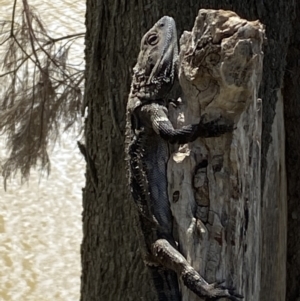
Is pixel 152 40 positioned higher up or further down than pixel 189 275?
higher up

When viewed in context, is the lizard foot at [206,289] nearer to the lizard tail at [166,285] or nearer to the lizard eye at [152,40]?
the lizard tail at [166,285]

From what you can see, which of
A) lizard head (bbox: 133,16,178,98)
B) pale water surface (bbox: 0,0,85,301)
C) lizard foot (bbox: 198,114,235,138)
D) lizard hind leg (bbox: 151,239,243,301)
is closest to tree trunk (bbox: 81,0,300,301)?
lizard head (bbox: 133,16,178,98)

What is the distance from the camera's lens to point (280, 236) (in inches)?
92.8

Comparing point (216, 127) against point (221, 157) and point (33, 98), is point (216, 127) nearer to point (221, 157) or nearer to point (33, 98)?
point (221, 157)

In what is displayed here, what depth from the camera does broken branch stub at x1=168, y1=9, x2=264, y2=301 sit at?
4.34ft

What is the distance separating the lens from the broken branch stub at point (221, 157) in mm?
1322

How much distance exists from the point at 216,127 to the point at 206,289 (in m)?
0.26

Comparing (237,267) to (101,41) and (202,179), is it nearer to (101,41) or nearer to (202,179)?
→ (202,179)

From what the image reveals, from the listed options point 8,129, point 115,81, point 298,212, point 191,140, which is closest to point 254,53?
point 191,140

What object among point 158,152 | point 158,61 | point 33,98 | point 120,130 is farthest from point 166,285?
point 33,98

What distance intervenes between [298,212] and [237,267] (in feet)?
3.52

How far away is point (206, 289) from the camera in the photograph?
136 centimetres

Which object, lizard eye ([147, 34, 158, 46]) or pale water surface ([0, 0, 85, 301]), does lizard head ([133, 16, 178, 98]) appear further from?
pale water surface ([0, 0, 85, 301])

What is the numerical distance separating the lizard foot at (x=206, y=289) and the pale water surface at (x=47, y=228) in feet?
7.11
